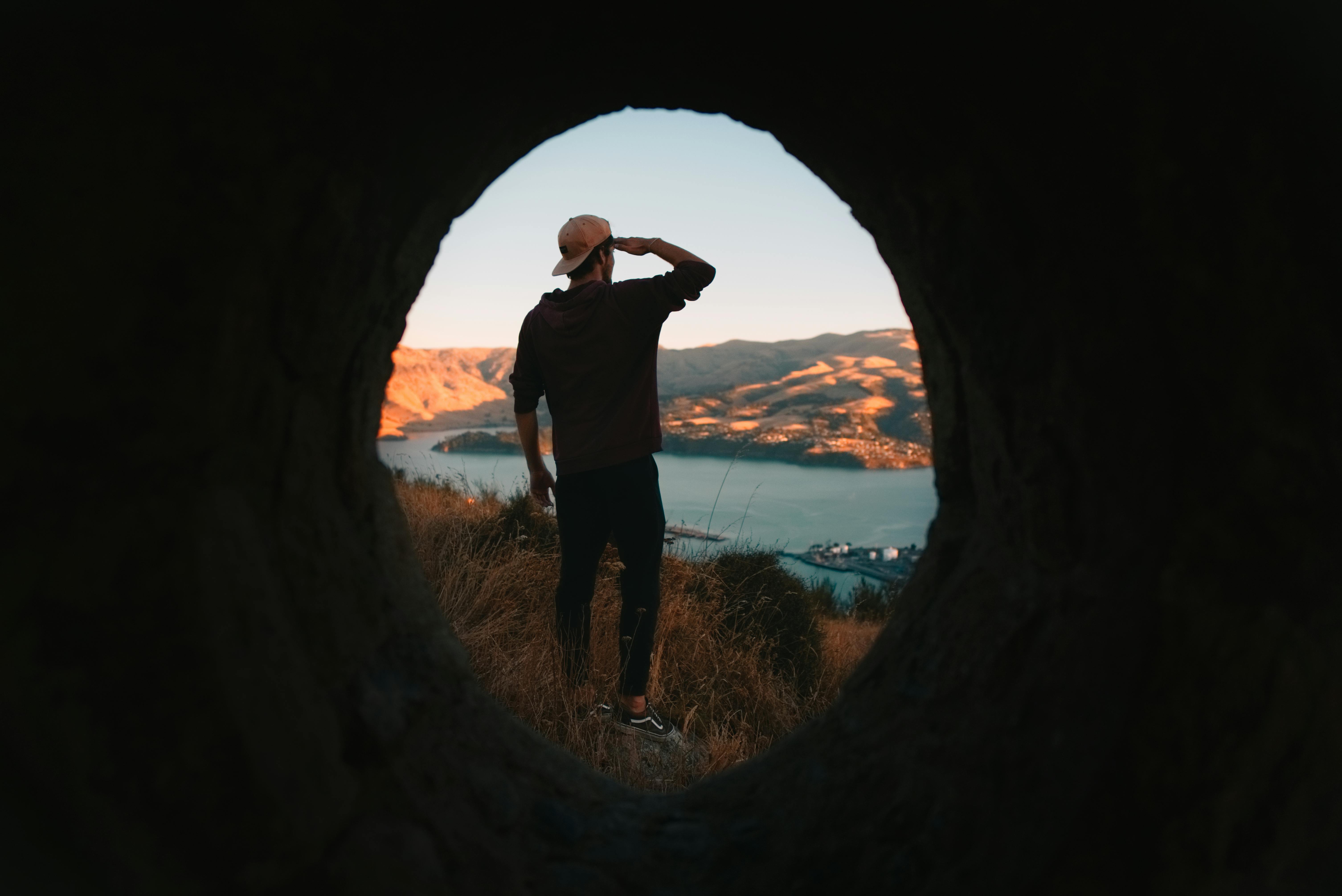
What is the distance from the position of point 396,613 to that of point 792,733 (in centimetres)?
79

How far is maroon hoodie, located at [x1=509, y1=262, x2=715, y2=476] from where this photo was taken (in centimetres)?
251

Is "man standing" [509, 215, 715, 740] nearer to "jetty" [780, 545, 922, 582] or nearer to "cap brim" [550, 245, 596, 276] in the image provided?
"cap brim" [550, 245, 596, 276]

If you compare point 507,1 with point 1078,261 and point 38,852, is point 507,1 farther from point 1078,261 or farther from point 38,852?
point 38,852

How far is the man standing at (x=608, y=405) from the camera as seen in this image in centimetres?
254

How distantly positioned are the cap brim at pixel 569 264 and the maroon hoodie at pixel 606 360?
10 centimetres

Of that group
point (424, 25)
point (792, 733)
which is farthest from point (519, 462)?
point (424, 25)

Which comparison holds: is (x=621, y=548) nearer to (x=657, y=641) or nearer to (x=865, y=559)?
(x=657, y=641)

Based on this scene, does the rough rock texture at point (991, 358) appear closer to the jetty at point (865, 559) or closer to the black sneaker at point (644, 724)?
the black sneaker at point (644, 724)

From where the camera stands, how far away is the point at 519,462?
21.1 feet

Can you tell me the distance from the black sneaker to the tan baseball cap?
1745 mm

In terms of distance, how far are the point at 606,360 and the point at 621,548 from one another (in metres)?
0.72

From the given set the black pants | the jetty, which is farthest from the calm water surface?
the black pants

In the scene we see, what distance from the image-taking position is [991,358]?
3.45 ft

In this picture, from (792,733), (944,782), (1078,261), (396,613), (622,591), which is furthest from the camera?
(622,591)
